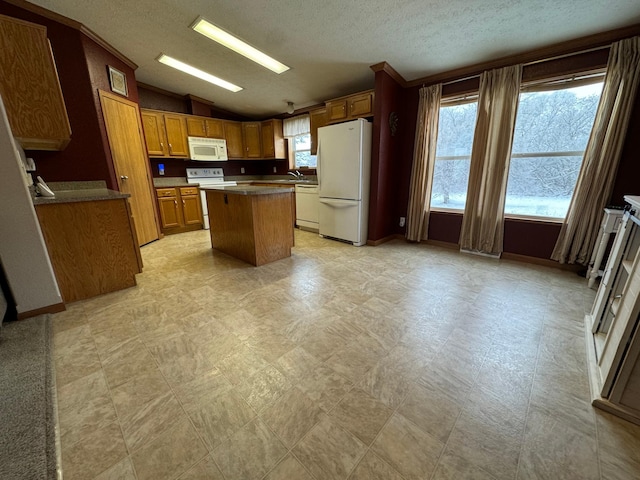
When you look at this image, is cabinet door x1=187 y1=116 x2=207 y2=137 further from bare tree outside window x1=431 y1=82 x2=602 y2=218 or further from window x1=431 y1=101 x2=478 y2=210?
bare tree outside window x1=431 y1=82 x2=602 y2=218

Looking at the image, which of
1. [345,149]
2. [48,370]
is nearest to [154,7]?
[345,149]

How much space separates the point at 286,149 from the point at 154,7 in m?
3.49

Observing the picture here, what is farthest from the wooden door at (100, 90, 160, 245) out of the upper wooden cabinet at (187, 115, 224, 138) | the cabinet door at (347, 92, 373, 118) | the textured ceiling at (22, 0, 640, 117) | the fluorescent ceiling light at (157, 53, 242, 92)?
the cabinet door at (347, 92, 373, 118)

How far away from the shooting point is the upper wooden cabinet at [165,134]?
411cm

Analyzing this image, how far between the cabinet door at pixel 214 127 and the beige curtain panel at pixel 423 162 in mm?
3885

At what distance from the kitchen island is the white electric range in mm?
1699

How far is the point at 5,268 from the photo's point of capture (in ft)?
5.51

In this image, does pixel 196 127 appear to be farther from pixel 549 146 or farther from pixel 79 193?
pixel 549 146

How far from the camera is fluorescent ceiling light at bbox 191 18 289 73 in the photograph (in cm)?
240

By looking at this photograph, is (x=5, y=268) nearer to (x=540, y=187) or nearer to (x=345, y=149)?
(x=345, y=149)

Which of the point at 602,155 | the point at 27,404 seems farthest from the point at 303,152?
the point at 27,404

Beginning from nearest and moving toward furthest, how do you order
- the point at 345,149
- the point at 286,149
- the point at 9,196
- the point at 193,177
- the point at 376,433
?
the point at 376,433 < the point at 9,196 < the point at 345,149 < the point at 193,177 < the point at 286,149

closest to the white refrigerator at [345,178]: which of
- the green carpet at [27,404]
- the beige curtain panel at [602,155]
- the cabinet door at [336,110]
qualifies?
the cabinet door at [336,110]

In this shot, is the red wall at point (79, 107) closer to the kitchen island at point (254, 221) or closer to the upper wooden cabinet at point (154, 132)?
the upper wooden cabinet at point (154, 132)
